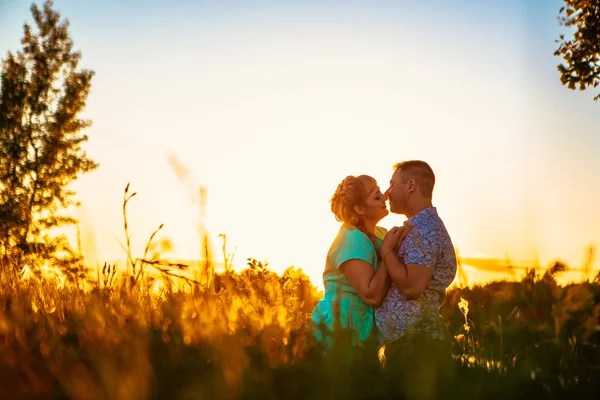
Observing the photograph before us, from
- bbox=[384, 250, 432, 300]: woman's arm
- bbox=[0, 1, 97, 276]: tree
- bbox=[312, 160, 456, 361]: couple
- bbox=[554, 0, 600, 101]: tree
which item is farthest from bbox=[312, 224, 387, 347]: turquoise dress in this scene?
bbox=[0, 1, 97, 276]: tree

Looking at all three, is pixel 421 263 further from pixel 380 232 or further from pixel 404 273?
pixel 380 232

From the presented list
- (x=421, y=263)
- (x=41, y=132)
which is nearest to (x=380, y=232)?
(x=421, y=263)

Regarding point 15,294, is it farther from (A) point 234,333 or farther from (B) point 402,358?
(B) point 402,358

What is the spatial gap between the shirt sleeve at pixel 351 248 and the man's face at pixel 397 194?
18.3 inches

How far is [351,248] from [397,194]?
77 cm

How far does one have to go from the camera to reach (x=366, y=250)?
567 cm

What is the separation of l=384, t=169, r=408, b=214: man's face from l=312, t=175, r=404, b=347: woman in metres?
0.07

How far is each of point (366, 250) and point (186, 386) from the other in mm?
3436

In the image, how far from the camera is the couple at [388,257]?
17.6 ft

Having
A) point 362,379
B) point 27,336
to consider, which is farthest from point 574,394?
point 27,336

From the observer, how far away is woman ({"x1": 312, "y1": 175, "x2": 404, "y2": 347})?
5.46m

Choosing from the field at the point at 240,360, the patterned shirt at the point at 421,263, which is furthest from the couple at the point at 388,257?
the field at the point at 240,360

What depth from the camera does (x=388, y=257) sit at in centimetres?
534

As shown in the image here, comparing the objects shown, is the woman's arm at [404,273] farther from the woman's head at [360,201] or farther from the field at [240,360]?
the field at [240,360]
